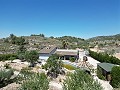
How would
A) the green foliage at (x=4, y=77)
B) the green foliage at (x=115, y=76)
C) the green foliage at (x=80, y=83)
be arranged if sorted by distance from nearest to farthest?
the green foliage at (x=80, y=83) → the green foliage at (x=115, y=76) → the green foliage at (x=4, y=77)

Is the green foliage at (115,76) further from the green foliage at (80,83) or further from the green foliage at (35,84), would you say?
the green foliage at (35,84)

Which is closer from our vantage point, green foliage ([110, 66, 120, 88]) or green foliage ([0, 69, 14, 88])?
green foliage ([110, 66, 120, 88])

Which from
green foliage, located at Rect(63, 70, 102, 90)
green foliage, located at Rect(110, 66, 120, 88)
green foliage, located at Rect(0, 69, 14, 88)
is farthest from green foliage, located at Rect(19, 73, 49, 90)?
green foliage, located at Rect(110, 66, 120, 88)

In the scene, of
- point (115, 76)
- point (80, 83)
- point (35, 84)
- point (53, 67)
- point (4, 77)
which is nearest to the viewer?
point (35, 84)

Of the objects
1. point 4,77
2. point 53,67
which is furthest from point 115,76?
point 4,77

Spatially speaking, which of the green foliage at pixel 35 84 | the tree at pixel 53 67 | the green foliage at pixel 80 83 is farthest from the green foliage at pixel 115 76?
the green foliage at pixel 35 84

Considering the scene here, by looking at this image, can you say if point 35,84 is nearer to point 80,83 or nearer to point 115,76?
point 80,83

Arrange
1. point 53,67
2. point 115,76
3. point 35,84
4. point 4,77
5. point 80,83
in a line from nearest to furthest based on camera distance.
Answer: point 35,84
point 80,83
point 115,76
point 4,77
point 53,67

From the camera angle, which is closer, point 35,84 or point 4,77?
point 35,84

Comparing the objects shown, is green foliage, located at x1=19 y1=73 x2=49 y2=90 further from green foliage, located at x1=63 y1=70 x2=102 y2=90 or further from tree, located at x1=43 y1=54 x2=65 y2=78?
tree, located at x1=43 y1=54 x2=65 y2=78

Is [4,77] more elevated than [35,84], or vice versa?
[35,84]

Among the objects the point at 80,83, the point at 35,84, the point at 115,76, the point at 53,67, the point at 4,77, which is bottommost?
the point at 4,77

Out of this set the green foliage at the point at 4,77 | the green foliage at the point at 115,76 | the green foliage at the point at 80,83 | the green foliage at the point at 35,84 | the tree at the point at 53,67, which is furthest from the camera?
the tree at the point at 53,67

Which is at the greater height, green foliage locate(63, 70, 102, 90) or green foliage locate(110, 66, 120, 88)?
green foliage locate(63, 70, 102, 90)
